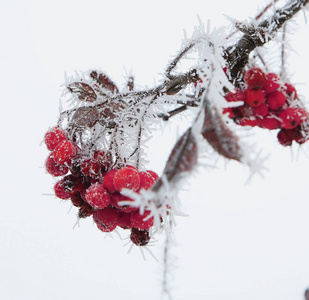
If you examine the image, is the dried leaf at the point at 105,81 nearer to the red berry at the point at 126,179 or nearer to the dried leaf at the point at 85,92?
the dried leaf at the point at 85,92

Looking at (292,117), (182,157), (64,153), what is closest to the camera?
(182,157)

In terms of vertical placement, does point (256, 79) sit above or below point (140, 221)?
above

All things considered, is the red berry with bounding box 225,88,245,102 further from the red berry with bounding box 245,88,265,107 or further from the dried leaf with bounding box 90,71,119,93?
the dried leaf with bounding box 90,71,119,93

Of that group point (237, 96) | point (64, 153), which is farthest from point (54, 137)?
point (237, 96)

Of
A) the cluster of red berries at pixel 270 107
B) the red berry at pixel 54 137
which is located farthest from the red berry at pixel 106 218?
the cluster of red berries at pixel 270 107

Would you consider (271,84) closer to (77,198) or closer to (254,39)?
(254,39)

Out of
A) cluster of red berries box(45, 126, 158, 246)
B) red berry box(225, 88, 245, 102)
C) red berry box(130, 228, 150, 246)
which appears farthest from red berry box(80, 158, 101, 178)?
red berry box(225, 88, 245, 102)

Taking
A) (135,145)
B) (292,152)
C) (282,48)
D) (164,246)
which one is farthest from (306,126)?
(164,246)

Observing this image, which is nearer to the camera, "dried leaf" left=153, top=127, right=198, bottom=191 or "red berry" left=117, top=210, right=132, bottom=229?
"dried leaf" left=153, top=127, right=198, bottom=191
